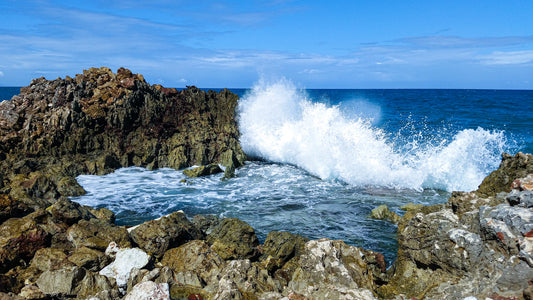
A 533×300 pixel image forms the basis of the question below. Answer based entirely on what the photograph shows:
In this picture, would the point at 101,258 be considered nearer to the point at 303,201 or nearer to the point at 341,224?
the point at 341,224

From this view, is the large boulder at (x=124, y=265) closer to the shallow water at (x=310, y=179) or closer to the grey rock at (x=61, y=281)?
the grey rock at (x=61, y=281)

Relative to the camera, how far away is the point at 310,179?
1571 centimetres

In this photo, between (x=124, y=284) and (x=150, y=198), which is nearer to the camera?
(x=124, y=284)

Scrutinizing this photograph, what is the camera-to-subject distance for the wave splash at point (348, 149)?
1444cm

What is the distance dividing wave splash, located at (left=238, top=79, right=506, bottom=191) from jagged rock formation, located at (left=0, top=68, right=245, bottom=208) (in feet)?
6.20

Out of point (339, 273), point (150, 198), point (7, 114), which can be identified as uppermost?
point (7, 114)

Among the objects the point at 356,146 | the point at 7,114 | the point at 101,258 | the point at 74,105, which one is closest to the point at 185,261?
the point at 101,258

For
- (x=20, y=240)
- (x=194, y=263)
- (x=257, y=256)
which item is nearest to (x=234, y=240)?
(x=257, y=256)

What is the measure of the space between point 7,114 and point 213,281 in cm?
1708

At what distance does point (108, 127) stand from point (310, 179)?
10.4 metres

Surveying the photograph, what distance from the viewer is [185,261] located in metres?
6.84

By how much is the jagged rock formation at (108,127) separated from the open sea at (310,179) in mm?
1001

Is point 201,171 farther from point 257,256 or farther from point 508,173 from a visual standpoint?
point 508,173

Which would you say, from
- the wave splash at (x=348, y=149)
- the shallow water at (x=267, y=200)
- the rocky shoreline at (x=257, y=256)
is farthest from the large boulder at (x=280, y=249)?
the wave splash at (x=348, y=149)
